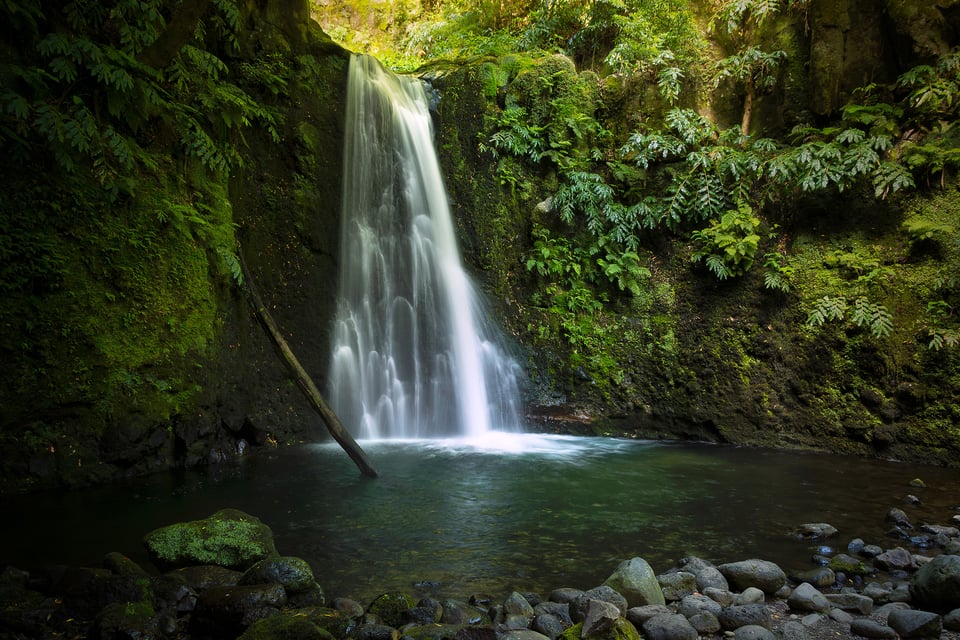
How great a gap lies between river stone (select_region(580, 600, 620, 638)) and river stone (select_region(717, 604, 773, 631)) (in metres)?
0.67

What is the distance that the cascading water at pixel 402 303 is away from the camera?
26.7 ft

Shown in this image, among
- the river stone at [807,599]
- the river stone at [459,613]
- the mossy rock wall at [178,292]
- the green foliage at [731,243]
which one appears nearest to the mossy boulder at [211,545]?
the river stone at [459,613]

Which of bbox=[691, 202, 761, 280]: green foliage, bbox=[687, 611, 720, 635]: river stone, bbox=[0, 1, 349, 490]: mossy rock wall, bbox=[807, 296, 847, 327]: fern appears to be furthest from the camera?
bbox=[691, 202, 761, 280]: green foliage

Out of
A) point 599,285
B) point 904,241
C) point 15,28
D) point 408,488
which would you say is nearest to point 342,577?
point 408,488

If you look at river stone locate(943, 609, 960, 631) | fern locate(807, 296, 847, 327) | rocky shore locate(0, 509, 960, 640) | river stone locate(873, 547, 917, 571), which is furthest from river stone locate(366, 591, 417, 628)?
fern locate(807, 296, 847, 327)

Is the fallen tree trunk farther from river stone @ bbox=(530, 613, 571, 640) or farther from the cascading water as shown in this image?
river stone @ bbox=(530, 613, 571, 640)

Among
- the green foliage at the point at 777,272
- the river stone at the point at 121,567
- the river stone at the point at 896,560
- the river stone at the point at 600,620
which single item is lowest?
the river stone at the point at 896,560

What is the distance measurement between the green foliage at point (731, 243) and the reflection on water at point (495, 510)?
9.24 feet

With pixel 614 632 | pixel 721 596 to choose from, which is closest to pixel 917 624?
pixel 721 596

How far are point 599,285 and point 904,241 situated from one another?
13.5ft

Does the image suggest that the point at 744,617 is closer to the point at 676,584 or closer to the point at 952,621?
the point at 676,584

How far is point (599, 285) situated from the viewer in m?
9.30

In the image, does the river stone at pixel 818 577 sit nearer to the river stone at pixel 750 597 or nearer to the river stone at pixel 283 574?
the river stone at pixel 750 597

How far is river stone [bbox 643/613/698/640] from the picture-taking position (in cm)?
271
